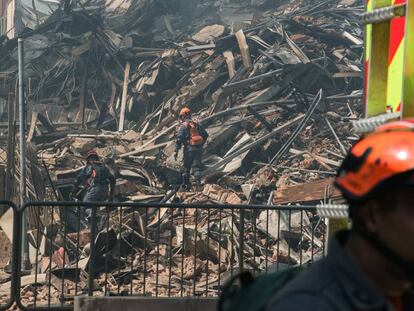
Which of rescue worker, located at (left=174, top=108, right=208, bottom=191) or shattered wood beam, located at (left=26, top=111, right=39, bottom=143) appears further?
shattered wood beam, located at (left=26, top=111, right=39, bottom=143)

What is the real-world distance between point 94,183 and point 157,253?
8.91 m

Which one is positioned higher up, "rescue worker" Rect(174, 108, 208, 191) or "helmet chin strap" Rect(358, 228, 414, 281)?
"helmet chin strap" Rect(358, 228, 414, 281)

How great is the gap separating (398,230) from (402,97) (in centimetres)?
111

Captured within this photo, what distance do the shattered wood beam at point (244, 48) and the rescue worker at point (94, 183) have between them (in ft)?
23.4

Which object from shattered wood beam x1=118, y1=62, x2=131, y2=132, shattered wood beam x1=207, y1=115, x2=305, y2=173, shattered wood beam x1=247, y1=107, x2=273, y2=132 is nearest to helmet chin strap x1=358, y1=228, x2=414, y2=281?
shattered wood beam x1=207, y1=115, x2=305, y2=173

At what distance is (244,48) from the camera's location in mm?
24500

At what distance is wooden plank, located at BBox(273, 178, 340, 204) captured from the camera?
1583cm

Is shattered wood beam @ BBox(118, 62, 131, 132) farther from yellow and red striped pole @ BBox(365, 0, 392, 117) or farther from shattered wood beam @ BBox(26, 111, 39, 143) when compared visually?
yellow and red striped pole @ BBox(365, 0, 392, 117)

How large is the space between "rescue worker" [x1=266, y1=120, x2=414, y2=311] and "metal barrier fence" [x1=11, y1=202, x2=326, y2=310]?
Answer: 6177 mm

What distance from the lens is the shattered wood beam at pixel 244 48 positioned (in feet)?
78.5

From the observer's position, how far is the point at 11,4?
32.2 m

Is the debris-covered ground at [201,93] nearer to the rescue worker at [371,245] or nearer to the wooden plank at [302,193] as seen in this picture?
the wooden plank at [302,193]

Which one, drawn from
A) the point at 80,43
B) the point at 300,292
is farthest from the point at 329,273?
the point at 80,43

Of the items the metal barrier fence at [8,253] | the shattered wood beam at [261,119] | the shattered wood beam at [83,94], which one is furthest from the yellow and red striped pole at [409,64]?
the shattered wood beam at [83,94]
